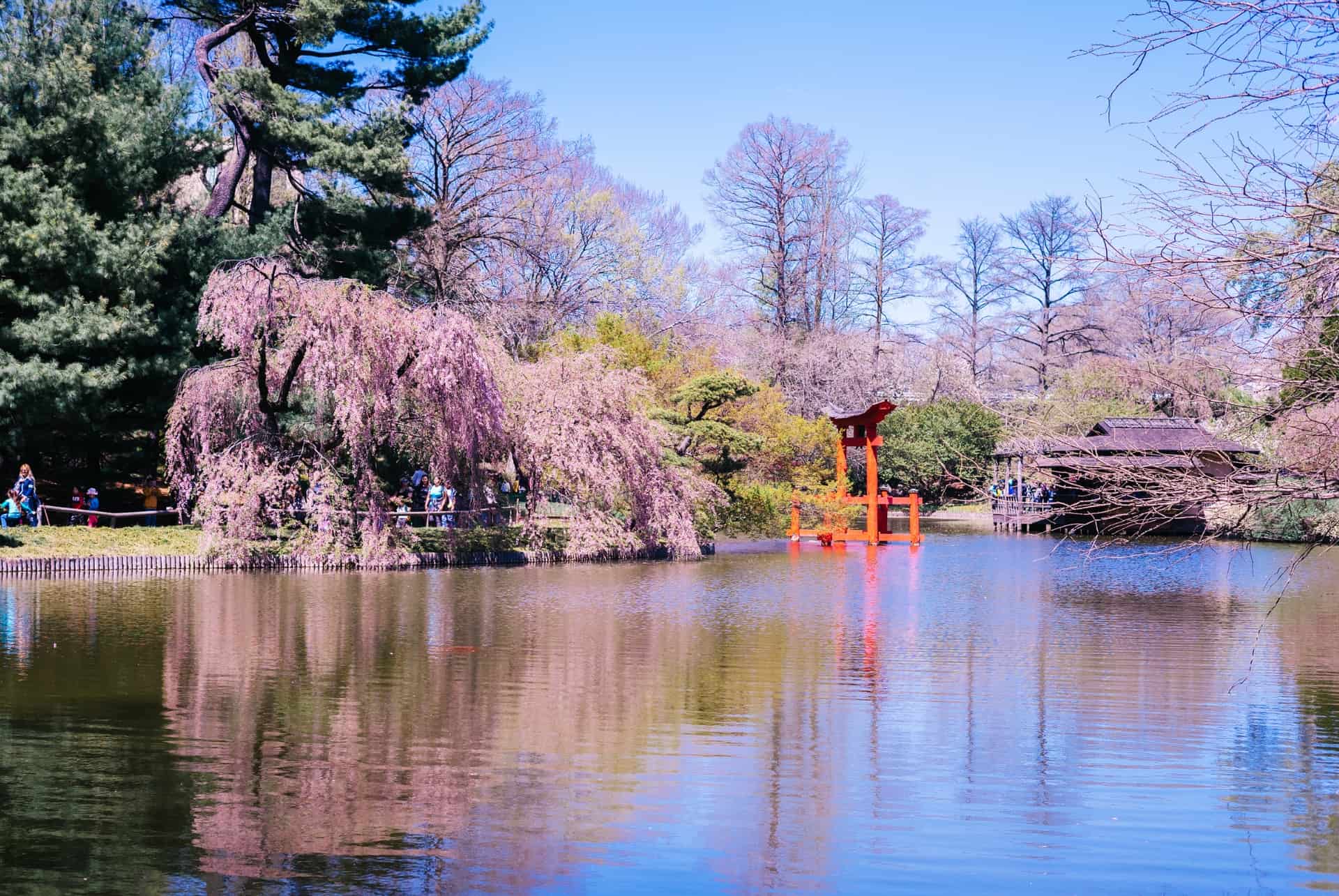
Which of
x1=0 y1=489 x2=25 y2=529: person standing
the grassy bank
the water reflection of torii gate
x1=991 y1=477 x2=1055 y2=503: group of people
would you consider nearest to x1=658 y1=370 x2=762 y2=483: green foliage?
the water reflection of torii gate

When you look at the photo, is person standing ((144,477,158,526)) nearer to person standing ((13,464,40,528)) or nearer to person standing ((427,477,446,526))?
person standing ((13,464,40,528))

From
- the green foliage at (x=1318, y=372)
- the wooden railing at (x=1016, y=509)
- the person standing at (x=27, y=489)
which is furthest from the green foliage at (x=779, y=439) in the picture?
Answer: the green foliage at (x=1318, y=372)

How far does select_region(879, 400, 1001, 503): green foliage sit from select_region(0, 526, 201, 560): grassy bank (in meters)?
28.3

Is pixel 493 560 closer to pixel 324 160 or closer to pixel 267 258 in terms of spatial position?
pixel 267 258

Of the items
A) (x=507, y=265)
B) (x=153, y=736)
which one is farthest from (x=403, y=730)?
(x=507, y=265)

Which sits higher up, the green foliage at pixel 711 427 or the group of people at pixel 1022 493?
the green foliage at pixel 711 427

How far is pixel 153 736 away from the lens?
26.1 ft

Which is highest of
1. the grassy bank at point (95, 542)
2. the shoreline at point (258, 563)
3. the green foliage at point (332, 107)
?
the green foliage at point (332, 107)

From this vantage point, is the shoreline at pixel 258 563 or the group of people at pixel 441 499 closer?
the shoreline at pixel 258 563

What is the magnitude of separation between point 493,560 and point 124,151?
33.9 feet

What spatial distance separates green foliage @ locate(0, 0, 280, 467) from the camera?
21.3 m

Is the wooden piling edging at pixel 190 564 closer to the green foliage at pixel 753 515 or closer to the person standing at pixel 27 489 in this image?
the person standing at pixel 27 489

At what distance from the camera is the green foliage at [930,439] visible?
44094 mm

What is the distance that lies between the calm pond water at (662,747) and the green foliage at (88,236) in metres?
7.66
